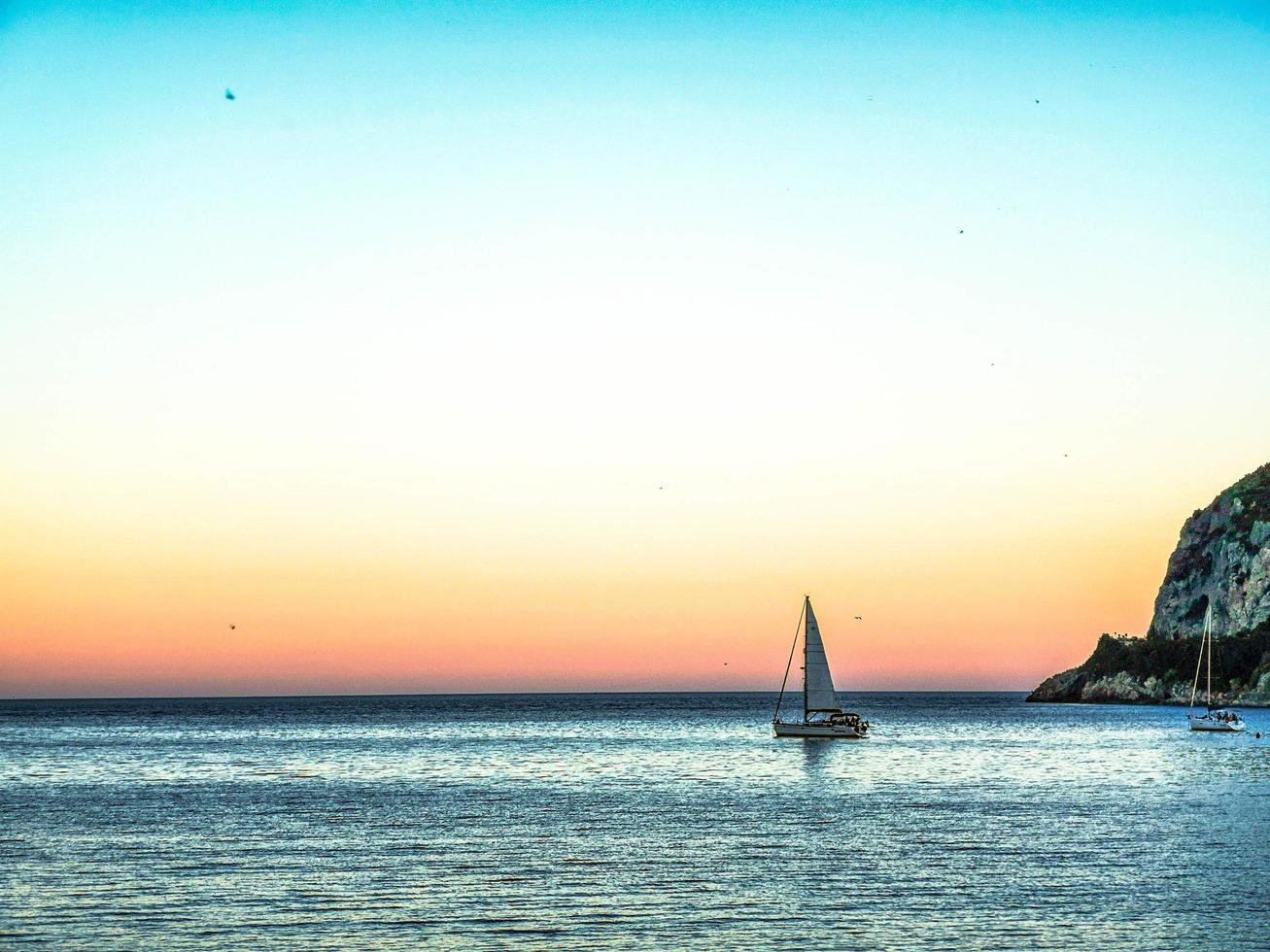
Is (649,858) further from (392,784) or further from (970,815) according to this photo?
(392,784)

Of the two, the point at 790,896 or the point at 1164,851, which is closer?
the point at 790,896

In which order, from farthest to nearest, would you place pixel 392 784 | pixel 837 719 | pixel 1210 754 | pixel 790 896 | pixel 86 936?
pixel 837 719 < pixel 1210 754 < pixel 392 784 < pixel 790 896 < pixel 86 936

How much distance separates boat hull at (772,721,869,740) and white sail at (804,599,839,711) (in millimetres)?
2232

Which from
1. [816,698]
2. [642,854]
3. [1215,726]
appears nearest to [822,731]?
[816,698]

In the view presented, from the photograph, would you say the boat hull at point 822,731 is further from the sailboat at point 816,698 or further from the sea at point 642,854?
the sea at point 642,854

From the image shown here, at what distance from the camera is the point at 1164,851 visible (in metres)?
44.8

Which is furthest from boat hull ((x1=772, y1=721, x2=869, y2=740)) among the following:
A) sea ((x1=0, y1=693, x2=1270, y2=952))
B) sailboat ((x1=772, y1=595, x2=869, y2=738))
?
sea ((x1=0, y1=693, x2=1270, y2=952))

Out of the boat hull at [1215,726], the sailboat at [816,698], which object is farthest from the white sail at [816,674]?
the boat hull at [1215,726]

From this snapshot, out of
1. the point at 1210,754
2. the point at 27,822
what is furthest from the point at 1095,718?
the point at 27,822

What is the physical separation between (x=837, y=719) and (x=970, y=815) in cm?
6674

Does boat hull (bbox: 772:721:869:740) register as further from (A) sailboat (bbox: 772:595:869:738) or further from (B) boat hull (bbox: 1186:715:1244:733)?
(B) boat hull (bbox: 1186:715:1244:733)

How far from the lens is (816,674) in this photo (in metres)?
117

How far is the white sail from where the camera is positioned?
115m

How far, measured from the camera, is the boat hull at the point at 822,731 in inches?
4722
